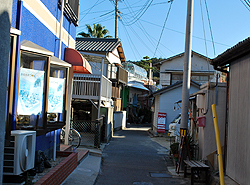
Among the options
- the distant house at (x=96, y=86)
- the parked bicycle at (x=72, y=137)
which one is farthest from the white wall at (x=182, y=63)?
the parked bicycle at (x=72, y=137)

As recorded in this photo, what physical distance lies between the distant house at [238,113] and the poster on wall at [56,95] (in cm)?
463

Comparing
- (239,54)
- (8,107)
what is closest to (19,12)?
(8,107)

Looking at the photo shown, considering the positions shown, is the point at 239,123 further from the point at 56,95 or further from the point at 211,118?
the point at 56,95

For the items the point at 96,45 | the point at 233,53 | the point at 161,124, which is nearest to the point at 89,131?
the point at 233,53

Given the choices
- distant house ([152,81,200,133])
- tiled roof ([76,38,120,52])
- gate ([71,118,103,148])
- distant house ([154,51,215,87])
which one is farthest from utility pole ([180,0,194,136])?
distant house ([154,51,215,87])

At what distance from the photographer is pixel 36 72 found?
5902mm

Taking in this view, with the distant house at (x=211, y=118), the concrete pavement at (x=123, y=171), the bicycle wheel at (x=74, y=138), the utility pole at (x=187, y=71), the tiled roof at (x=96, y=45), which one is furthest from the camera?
the tiled roof at (x=96, y=45)

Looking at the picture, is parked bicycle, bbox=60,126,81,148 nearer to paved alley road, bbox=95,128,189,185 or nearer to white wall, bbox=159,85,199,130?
paved alley road, bbox=95,128,189,185

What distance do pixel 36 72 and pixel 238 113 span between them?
5120 millimetres

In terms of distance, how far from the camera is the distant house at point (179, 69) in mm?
30391

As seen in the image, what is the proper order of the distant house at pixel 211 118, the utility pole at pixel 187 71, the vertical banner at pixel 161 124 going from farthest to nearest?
1. the vertical banner at pixel 161 124
2. the utility pole at pixel 187 71
3. the distant house at pixel 211 118

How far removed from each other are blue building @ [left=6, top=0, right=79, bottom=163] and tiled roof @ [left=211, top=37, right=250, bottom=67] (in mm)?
4431

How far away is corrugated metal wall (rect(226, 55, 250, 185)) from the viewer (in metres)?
6.44

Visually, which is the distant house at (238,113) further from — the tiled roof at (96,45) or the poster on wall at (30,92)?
the tiled roof at (96,45)
